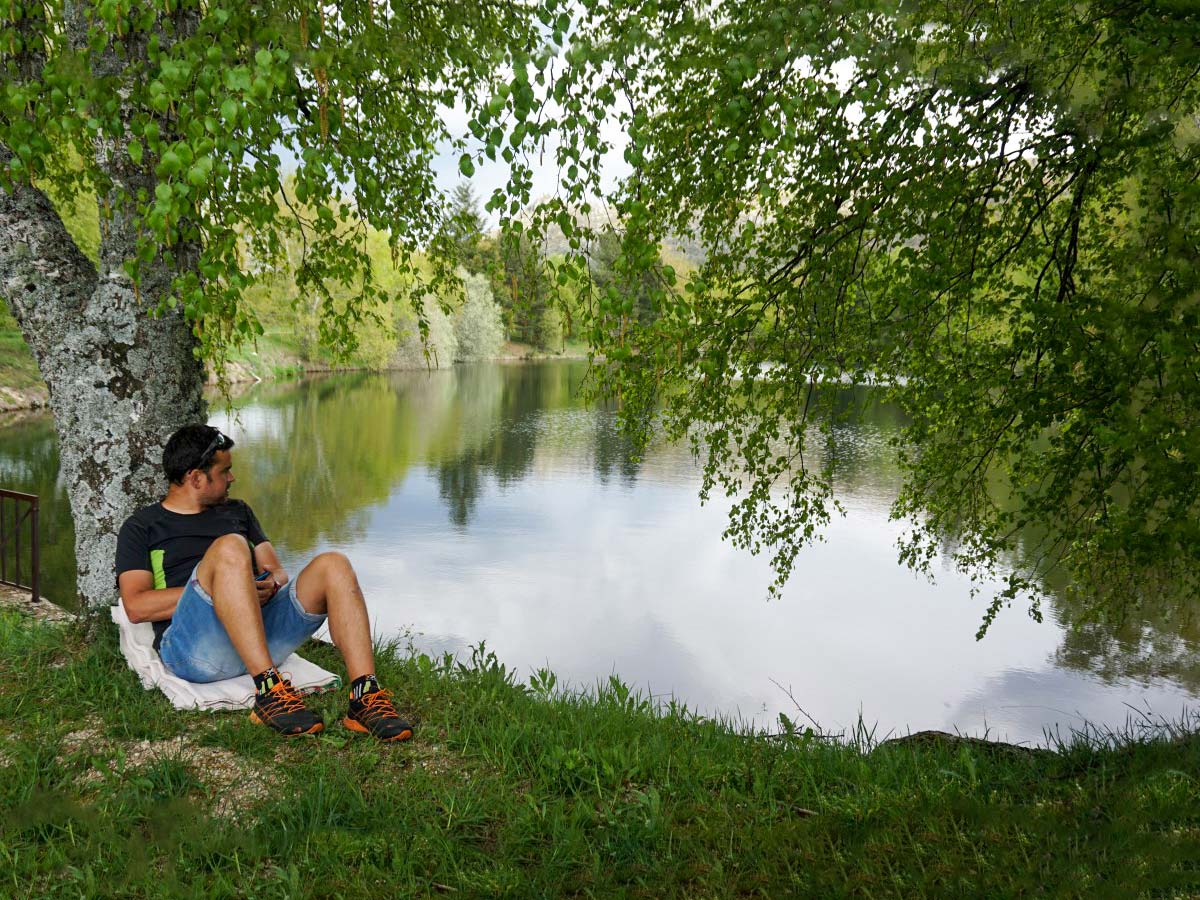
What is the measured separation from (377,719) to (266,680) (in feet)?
1.69

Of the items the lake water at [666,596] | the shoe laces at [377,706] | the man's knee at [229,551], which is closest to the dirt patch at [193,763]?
the shoe laces at [377,706]

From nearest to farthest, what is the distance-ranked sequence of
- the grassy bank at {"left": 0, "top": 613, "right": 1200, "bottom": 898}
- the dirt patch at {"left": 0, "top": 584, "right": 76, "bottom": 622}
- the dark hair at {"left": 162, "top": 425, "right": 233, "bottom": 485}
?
the grassy bank at {"left": 0, "top": 613, "right": 1200, "bottom": 898} < the dark hair at {"left": 162, "top": 425, "right": 233, "bottom": 485} < the dirt patch at {"left": 0, "top": 584, "right": 76, "bottom": 622}

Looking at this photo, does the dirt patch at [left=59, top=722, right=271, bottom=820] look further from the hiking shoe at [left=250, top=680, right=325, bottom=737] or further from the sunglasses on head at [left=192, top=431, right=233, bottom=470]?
the sunglasses on head at [left=192, top=431, right=233, bottom=470]

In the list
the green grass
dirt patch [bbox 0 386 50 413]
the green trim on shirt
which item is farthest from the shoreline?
the green trim on shirt

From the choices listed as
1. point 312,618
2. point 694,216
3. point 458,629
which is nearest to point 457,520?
point 458,629

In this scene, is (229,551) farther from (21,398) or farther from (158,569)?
(21,398)

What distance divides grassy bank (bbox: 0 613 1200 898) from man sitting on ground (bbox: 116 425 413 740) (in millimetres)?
178

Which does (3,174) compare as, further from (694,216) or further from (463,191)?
(463,191)

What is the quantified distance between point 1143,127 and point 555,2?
3.99 metres

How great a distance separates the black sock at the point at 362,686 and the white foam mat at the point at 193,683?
32cm

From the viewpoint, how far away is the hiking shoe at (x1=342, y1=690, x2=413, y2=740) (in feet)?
11.3

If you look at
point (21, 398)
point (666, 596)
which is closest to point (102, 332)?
point (666, 596)

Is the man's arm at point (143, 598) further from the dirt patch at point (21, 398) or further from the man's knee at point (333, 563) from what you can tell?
the dirt patch at point (21, 398)

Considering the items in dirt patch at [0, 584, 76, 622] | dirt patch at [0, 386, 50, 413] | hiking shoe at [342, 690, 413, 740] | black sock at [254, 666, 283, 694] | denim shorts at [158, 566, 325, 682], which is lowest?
dirt patch at [0, 584, 76, 622]
